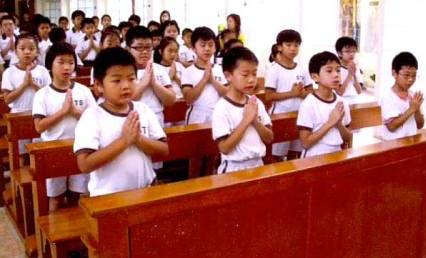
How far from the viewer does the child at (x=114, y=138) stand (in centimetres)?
236

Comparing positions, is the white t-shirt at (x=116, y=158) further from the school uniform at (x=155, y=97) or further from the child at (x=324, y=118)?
the school uniform at (x=155, y=97)

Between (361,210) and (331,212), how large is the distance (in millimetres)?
235

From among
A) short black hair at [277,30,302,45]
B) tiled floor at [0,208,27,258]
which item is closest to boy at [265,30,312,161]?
short black hair at [277,30,302,45]

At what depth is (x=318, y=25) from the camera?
738cm

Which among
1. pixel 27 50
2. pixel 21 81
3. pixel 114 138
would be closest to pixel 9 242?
pixel 21 81

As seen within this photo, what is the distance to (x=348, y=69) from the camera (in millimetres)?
4738

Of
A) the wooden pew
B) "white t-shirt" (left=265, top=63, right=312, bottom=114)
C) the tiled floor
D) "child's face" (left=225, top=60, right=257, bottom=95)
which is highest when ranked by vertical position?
"child's face" (left=225, top=60, right=257, bottom=95)

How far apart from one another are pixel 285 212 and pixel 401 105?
1811 millimetres

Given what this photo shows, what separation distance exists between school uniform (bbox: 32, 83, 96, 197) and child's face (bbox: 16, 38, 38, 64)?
1264 mm

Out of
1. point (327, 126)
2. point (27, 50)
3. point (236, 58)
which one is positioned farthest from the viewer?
point (27, 50)

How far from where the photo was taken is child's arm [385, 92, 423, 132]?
11.5 feet

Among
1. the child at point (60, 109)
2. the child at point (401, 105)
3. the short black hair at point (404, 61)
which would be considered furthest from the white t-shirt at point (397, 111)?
the child at point (60, 109)

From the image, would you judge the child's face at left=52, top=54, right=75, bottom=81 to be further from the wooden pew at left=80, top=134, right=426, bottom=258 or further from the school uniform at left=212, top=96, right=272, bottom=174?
the wooden pew at left=80, top=134, right=426, bottom=258

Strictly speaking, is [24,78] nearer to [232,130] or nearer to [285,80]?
[285,80]
